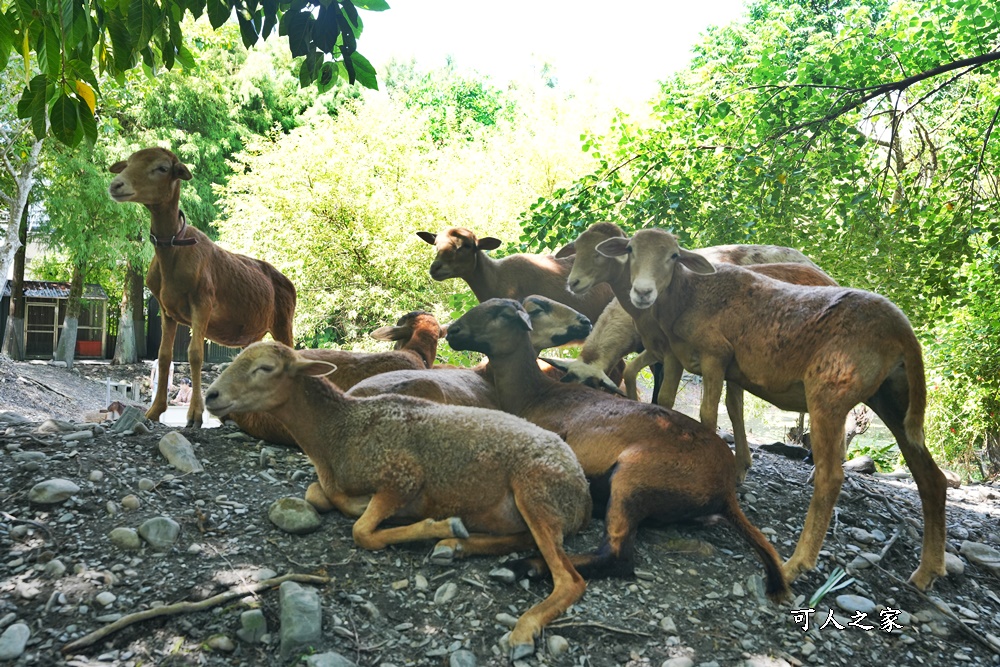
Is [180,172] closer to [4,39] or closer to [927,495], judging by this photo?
[4,39]

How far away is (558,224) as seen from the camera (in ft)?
30.0

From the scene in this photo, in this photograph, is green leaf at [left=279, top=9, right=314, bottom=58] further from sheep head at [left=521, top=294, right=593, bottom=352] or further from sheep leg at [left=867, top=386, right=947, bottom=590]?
sheep leg at [left=867, top=386, right=947, bottom=590]

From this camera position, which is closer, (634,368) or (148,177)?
(148,177)

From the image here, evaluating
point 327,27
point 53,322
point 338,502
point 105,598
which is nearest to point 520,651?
point 338,502

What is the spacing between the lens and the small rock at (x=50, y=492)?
4895 mm

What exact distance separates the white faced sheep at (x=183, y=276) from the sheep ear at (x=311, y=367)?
1.50 meters

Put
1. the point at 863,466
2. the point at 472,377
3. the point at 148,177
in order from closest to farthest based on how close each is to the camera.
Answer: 1. the point at 148,177
2. the point at 472,377
3. the point at 863,466

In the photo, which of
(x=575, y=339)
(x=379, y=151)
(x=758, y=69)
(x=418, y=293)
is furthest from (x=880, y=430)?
(x=575, y=339)

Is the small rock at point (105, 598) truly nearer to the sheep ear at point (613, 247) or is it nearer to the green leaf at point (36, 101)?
the green leaf at point (36, 101)

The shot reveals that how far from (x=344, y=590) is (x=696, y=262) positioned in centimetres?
350

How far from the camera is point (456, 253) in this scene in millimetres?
8023

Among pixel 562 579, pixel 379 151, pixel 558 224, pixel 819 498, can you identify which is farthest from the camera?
pixel 379 151

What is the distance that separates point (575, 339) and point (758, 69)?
4518 mm

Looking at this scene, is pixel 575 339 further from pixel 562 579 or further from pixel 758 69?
pixel 758 69
